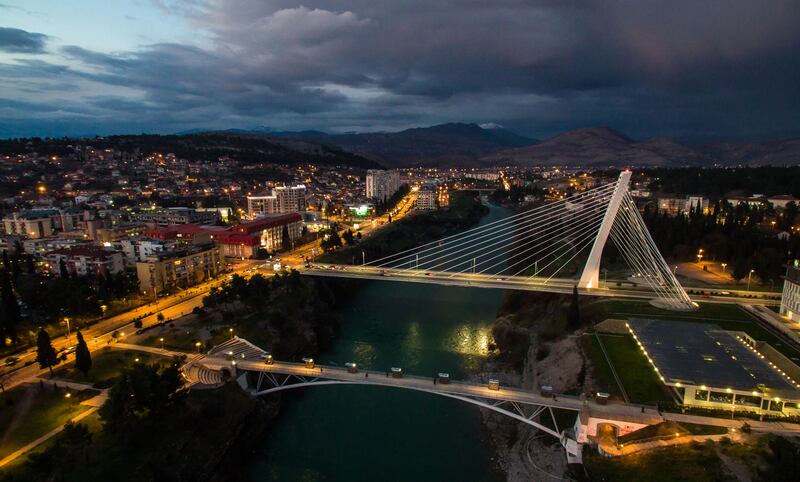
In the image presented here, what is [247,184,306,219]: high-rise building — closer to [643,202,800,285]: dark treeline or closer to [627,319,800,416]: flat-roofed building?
[643,202,800,285]: dark treeline

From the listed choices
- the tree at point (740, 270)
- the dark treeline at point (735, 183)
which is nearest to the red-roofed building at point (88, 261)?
the tree at point (740, 270)

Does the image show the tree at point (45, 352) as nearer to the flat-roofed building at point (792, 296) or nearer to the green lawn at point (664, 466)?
the green lawn at point (664, 466)

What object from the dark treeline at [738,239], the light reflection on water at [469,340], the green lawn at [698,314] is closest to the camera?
the green lawn at [698,314]

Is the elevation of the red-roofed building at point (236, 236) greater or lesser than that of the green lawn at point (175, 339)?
greater

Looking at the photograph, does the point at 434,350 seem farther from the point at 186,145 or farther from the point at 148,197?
the point at 186,145


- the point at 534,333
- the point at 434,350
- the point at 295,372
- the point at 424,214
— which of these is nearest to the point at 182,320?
the point at 295,372

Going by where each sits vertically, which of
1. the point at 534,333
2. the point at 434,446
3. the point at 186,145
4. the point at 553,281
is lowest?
the point at 434,446
